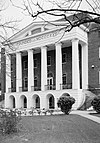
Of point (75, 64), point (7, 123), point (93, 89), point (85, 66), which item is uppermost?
point (75, 64)

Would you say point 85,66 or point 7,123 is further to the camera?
point 85,66

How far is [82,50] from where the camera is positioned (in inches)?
1265

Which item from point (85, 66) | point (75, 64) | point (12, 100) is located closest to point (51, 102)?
point (12, 100)

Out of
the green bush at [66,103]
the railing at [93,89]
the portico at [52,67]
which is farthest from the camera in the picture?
the railing at [93,89]

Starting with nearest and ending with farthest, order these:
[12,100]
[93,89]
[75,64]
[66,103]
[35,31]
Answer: [66,103]
[75,64]
[93,89]
[35,31]
[12,100]

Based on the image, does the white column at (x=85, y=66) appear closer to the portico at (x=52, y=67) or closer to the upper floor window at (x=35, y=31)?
the portico at (x=52, y=67)

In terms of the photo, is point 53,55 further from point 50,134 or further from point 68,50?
point 50,134

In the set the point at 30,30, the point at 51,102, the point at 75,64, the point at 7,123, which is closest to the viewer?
the point at 7,123

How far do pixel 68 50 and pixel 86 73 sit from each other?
461 cm

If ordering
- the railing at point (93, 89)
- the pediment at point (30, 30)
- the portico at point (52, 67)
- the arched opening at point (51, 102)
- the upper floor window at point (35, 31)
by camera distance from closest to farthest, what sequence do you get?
the portico at point (52, 67), the railing at point (93, 89), the arched opening at point (51, 102), the pediment at point (30, 30), the upper floor window at point (35, 31)

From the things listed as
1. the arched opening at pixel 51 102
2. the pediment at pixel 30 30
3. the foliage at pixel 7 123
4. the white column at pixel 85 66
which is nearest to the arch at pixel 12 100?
the arched opening at pixel 51 102

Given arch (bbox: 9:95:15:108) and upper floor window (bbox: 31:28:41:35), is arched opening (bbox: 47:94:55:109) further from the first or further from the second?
upper floor window (bbox: 31:28:41:35)

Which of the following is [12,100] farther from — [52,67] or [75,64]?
[75,64]

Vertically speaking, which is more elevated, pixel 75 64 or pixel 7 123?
pixel 75 64
